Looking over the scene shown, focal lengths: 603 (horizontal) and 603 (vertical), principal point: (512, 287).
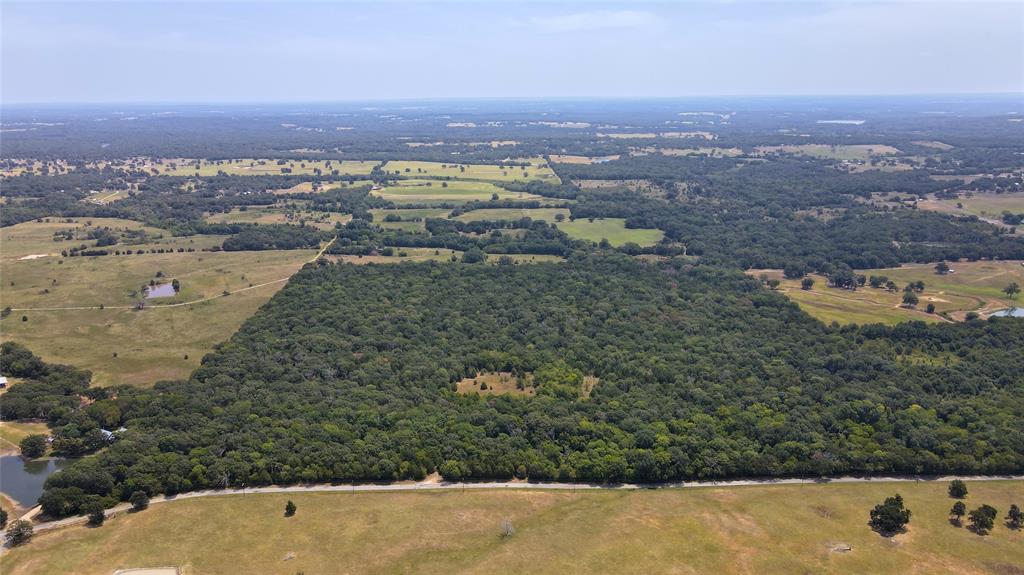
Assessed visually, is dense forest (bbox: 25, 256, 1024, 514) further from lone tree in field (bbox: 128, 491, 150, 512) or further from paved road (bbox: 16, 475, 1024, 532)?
lone tree in field (bbox: 128, 491, 150, 512)

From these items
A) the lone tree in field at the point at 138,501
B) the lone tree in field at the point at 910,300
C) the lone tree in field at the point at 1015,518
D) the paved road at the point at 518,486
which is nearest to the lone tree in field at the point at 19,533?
the paved road at the point at 518,486

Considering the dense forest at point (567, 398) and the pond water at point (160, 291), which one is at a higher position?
the pond water at point (160, 291)

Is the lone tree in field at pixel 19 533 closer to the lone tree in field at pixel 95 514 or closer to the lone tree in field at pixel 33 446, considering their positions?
the lone tree in field at pixel 95 514

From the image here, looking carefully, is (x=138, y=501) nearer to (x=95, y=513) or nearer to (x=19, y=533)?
(x=95, y=513)

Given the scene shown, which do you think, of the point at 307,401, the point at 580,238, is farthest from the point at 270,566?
the point at 580,238

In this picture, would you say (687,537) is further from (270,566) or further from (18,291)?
(18,291)
